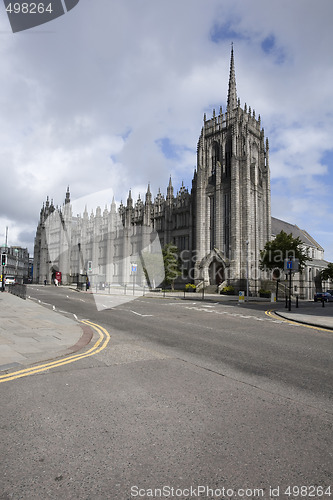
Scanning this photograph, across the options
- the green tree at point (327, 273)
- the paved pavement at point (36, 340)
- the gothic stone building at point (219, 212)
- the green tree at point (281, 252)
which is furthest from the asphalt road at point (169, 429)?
the green tree at point (327, 273)

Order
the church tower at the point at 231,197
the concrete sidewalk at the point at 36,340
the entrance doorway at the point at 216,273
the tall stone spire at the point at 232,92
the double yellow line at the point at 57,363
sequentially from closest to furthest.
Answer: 1. the double yellow line at the point at 57,363
2. the concrete sidewalk at the point at 36,340
3. the church tower at the point at 231,197
4. the entrance doorway at the point at 216,273
5. the tall stone spire at the point at 232,92

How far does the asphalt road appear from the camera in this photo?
2758 mm

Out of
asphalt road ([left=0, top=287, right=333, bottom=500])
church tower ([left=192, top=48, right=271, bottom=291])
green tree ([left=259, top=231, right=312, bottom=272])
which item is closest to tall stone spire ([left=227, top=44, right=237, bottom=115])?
church tower ([left=192, top=48, right=271, bottom=291])

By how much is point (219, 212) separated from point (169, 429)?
174ft

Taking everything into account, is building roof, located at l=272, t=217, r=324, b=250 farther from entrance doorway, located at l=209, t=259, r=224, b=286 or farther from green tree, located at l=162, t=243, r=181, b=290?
green tree, located at l=162, t=243, r=181, b=290

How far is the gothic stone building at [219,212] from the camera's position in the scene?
169ft

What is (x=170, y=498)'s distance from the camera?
8.46ft

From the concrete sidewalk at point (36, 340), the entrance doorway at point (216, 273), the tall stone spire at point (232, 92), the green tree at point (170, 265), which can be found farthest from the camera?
the tall stone spire at point (232, 92)

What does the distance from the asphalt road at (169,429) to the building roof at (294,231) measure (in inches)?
2576

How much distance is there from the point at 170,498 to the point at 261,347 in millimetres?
6811

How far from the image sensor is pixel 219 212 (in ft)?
180

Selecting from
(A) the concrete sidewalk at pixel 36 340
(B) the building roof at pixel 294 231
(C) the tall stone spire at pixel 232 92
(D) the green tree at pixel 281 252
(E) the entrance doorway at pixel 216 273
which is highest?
(C) the tall stone spire at pixel 232 92

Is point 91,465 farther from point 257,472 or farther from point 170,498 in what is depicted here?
point 257,472

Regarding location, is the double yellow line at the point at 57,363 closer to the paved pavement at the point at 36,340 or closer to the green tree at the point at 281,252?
the paved pavement at the point at 36,340
